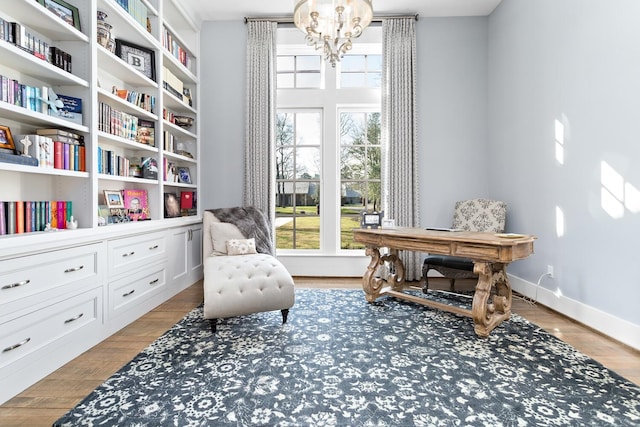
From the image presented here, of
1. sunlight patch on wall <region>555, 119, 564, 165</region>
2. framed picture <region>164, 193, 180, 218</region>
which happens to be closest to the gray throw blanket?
framed picture <region>164, 193, 180, 218</region>

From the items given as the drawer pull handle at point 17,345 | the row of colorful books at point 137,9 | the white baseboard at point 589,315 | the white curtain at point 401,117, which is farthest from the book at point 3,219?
the white baseboard at point 589,315

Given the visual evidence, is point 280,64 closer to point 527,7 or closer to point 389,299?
point 527,7

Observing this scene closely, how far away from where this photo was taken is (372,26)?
13.6 ft

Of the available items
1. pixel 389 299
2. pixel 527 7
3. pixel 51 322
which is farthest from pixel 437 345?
pixel 527 7

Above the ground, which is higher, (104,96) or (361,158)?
(104,96)

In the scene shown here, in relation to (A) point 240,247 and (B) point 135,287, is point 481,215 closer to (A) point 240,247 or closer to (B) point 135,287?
(A) point 240,247

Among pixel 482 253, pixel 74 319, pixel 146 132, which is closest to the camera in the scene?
pixel 74 319

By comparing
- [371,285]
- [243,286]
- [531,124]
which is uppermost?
[531,124]

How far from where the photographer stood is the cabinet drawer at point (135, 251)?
2.48 metres

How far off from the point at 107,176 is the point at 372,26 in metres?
3.55

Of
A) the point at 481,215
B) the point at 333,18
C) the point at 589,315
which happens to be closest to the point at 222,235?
the point at 333,18

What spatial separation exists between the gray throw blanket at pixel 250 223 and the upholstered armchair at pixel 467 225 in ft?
5.63

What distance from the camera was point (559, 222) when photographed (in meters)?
2.91

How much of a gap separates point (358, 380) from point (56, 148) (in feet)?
7.89
